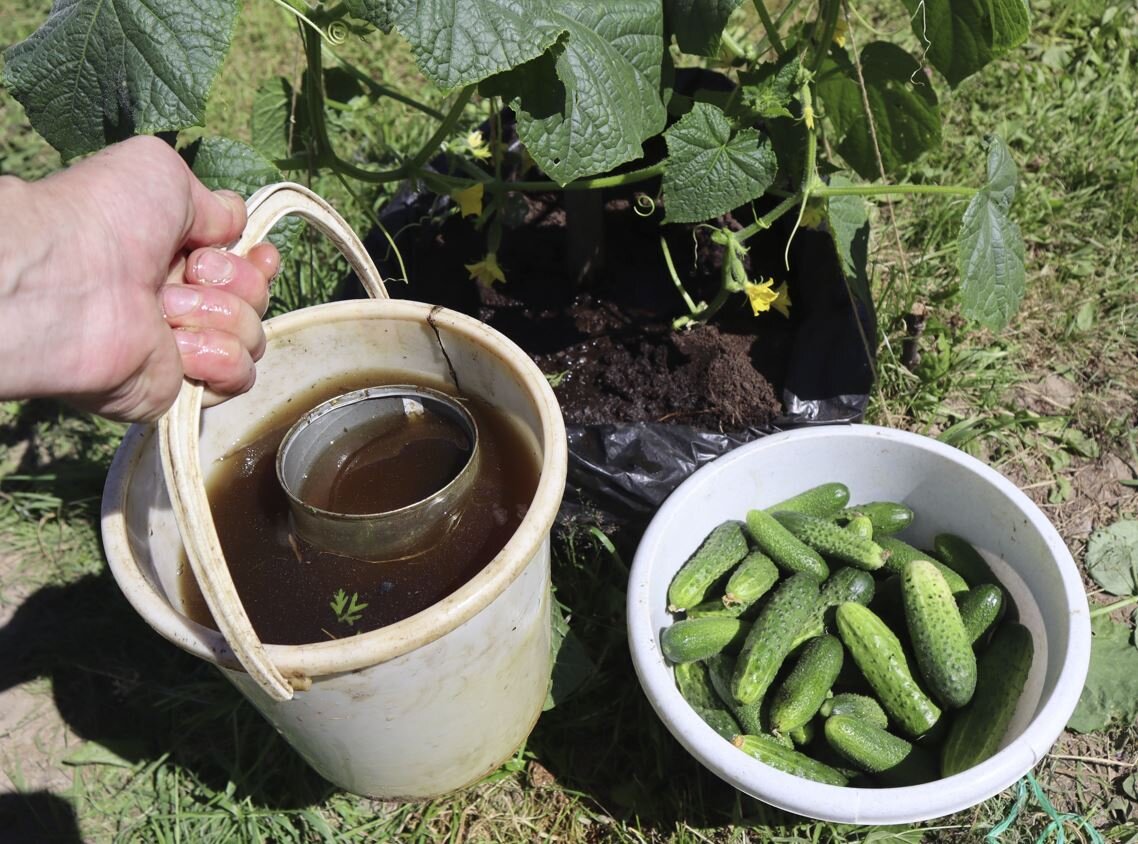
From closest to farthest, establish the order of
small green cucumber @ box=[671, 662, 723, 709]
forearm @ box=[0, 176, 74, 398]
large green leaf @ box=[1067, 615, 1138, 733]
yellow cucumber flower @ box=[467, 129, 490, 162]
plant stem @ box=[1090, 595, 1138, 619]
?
forearm @ box=[0, 176, 74, 398], small green cucumber @ box=[671, 662, 723, 709], large green leaf @ box=[1067, 615, 1138, 733], plant stem @ box=[1090, 595, 1138, 619], yellow cucumber flower @ box=[467, 129, 490, 162]

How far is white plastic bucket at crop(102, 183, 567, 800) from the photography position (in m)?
1.50

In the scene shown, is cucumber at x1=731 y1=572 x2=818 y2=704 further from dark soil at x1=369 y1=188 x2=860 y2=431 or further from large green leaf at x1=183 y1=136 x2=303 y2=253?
large green leaf at x1=183 y1=136 x2=303 y2=253

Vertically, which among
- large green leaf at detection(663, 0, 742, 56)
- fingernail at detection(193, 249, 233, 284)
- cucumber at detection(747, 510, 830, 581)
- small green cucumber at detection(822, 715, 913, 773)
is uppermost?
large green leaf at detection(663, 0, 742, 56)

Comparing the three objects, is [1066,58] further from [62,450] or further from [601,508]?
[62,450]

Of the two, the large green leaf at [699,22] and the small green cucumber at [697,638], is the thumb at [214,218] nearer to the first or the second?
the large green leaf at [699,22]

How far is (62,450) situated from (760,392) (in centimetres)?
213

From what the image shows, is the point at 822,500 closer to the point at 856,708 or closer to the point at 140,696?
the point at 856,708

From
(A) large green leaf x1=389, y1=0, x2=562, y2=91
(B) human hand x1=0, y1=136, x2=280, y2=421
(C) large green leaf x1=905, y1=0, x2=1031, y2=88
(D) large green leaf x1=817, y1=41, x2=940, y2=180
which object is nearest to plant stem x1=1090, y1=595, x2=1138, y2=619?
(D) large green leaf x1=817, y1=41, x2=940, y2=180

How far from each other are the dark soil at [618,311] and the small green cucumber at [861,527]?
1.11 ft

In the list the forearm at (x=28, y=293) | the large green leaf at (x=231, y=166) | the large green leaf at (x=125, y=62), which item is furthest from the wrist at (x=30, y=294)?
the large green leaf at (x=231, y=166)

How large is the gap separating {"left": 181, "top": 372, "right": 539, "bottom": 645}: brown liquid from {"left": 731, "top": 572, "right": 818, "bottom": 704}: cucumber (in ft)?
1.87

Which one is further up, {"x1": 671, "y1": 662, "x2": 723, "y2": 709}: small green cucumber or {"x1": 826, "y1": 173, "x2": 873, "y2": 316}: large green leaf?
{"x1": 826, "y1": 173, "x2": 873, "y2": 316}: large green leaf

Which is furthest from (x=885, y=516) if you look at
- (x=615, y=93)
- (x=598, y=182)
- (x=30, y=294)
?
(x=30, y=294)

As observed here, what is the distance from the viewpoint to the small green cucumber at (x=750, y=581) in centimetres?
206
